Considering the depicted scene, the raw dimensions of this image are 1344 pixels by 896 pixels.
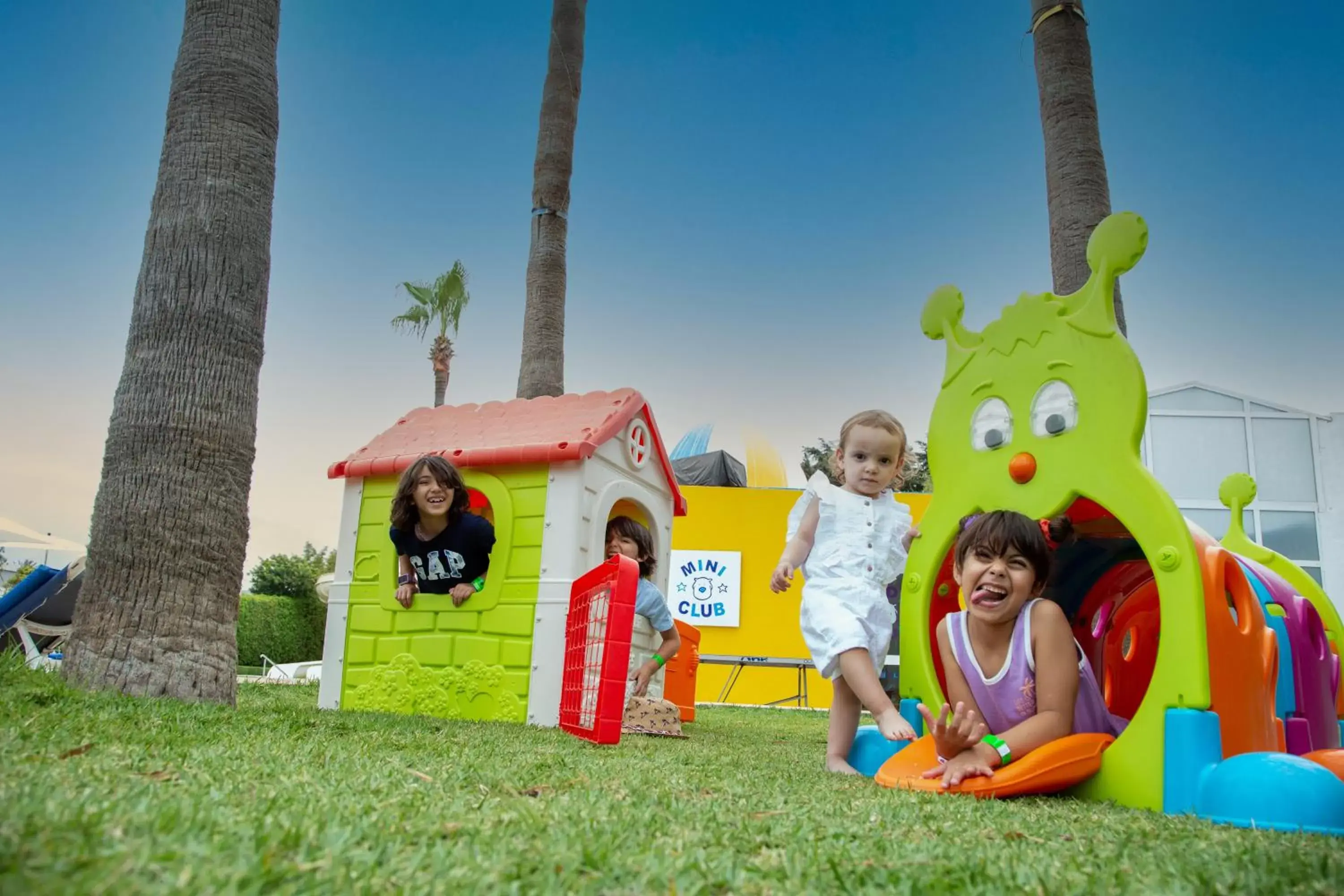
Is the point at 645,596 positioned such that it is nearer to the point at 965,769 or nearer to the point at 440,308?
the point at 965,769

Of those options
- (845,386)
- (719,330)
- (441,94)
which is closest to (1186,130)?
(845,386)

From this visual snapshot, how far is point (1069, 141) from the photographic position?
5.55 m

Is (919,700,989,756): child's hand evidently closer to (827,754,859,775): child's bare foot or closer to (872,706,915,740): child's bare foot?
(872,706,915,740): child's bare foot

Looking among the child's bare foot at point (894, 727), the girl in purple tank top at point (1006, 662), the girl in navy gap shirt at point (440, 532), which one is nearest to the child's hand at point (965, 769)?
the girl in purple tank top at point (1006, 662)

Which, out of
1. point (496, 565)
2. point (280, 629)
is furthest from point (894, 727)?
point (280, 629)

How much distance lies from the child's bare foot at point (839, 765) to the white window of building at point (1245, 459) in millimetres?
12958

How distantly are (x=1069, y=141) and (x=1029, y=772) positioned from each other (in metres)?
4.40

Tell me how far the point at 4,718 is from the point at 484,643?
2.76 metres

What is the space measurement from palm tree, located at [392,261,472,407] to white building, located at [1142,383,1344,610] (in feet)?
49.3

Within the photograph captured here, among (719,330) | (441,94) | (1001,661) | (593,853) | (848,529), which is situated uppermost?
(441,94)

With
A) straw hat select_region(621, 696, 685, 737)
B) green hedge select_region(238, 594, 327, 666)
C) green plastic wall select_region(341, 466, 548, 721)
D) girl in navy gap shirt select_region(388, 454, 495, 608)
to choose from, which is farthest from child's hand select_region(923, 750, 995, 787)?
Result: green hedge select_region(238, 594, 327, 666)

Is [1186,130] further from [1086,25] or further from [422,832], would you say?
[422,832]

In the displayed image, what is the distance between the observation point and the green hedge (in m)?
16.8

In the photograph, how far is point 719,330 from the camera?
16281mm
